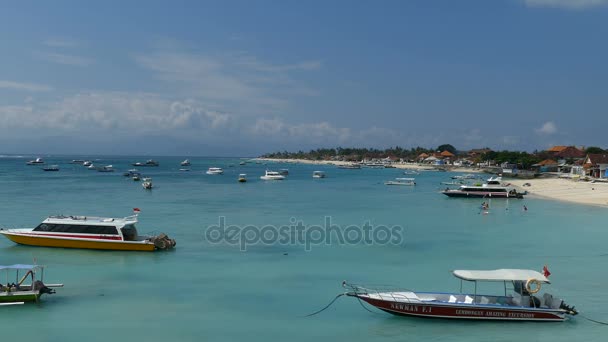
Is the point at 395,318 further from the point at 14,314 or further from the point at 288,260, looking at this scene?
the point at 14,314

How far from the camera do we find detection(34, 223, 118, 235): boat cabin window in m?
31.0

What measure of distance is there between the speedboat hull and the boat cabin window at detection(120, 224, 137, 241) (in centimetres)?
1782

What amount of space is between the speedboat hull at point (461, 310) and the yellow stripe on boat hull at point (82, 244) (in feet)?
55.6

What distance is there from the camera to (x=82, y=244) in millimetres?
31141

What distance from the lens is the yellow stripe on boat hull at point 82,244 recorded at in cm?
3083

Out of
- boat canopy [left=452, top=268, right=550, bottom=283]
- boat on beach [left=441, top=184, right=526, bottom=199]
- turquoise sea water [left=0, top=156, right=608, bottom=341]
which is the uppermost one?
boat canopy [left=452, top=268, right=550, bottom=283]

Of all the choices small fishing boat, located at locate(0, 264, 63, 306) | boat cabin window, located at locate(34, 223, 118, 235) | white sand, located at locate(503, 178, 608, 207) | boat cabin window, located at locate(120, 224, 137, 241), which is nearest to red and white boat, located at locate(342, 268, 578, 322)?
small fishing boat, located at locate(0, 264, 63, 306)

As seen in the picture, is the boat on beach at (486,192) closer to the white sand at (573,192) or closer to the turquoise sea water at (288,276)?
the white sand at (573,192)

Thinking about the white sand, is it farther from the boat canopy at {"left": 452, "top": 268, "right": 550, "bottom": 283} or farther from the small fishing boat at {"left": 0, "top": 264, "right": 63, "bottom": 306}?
the small fishing boat at {"left": 0, "top": 264, "right": 63, "bottom": 306}

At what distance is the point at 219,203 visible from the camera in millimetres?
62938

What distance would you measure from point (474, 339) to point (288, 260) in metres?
13.9

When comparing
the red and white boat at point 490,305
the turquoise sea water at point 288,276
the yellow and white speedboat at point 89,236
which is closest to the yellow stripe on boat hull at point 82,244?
the yellow and white speedboat at point 89,236

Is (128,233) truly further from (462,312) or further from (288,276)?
(462,312)

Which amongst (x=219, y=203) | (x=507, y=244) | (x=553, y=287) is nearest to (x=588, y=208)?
(x=507, y=244)
